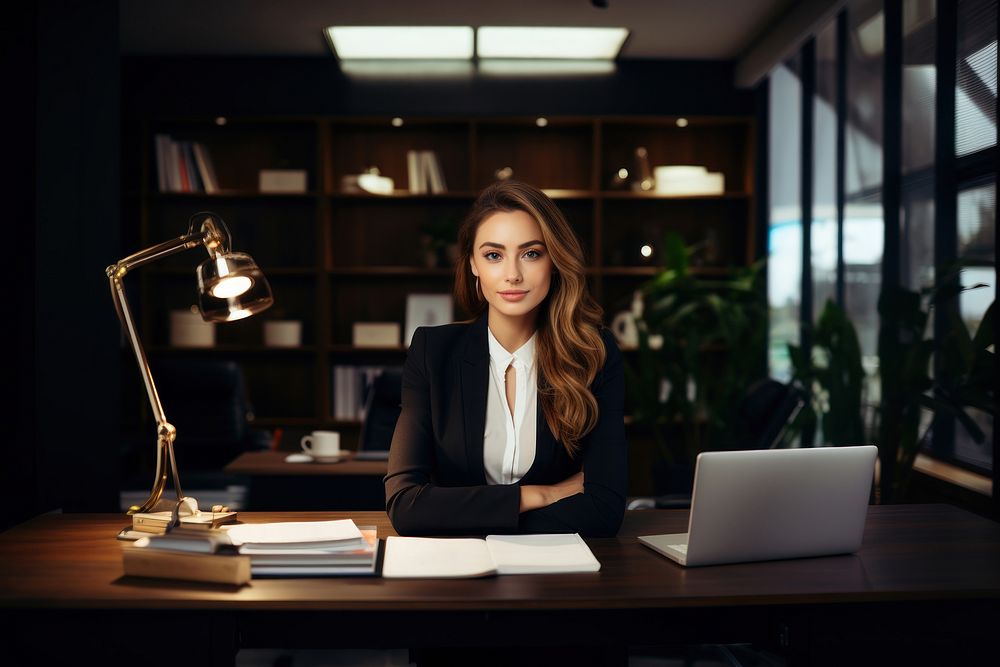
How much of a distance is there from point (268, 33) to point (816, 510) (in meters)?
4.70

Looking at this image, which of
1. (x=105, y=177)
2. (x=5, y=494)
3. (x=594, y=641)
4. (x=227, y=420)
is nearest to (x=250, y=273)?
(x=594, y=641)

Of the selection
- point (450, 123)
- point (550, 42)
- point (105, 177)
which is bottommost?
point (105, 177)

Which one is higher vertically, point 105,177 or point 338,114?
point 338,114

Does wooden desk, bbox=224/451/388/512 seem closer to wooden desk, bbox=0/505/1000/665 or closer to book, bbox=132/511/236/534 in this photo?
book, bbox=132/511/236/534

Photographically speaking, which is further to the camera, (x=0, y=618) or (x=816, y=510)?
(x=816, y=510)

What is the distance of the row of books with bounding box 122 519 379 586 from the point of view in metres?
1.43

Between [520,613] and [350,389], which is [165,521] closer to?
[520,613]

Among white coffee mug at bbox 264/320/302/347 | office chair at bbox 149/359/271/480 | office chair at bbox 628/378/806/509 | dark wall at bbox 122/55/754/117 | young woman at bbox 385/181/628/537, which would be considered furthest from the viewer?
dark wall at bbox 122/55/754/117

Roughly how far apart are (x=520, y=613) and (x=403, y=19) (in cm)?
434

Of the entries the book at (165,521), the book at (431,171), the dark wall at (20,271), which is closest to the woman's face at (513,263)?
the book at (165,521)

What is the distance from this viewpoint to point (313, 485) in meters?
3.43

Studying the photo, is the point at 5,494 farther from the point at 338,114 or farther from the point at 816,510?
the point at 338,114

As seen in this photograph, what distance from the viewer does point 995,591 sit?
1413mm

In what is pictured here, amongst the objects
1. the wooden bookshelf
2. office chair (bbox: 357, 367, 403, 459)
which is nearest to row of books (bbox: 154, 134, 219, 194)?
the wooden bookshelf
